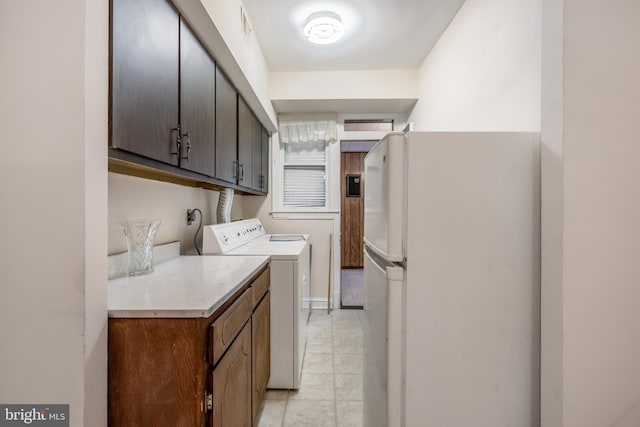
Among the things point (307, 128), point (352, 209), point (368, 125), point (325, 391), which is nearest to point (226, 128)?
point (307, 128)

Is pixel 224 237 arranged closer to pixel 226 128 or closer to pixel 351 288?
pixel 226 128

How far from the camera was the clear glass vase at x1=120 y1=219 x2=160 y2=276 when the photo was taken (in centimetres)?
130

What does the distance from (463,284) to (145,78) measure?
1.40 m

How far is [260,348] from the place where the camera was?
1.57m

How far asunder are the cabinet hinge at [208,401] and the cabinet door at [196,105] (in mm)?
925

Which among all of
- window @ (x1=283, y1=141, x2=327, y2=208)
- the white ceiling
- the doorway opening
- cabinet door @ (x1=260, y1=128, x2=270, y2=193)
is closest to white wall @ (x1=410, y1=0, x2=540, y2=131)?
the white ceiling

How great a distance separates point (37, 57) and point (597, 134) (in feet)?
5.73

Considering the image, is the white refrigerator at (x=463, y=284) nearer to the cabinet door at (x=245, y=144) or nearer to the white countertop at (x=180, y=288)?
the white countertop at (x=180, y=288)

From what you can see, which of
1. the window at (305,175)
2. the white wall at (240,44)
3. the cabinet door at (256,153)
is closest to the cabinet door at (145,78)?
the white wall at (240,44)

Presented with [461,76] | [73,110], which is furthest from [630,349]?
[73,110]

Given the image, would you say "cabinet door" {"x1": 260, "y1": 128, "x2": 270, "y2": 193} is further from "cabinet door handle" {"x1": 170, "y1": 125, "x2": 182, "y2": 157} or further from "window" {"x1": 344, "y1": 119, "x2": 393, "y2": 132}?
"cabinet door handle" {"x1": 170, "y1": 125, "x2": 182, "y2": 157}

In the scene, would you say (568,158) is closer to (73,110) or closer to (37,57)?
(73,110)

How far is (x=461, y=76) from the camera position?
1.99 metres

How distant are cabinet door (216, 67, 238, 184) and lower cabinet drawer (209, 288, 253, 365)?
0.87 m
